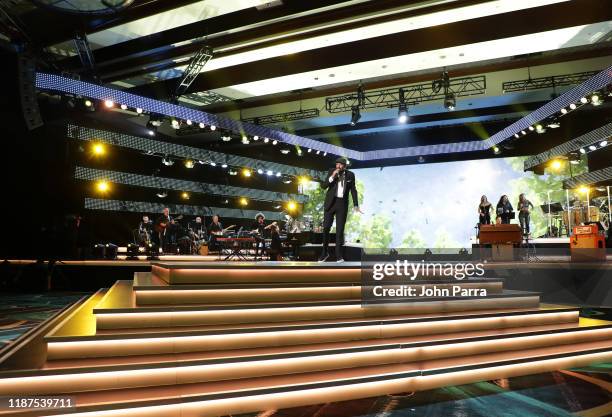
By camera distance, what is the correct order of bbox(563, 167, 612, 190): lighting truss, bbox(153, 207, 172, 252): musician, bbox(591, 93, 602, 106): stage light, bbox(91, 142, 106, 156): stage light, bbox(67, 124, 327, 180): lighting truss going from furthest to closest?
bbox(91, 142, 106, 156): stage light, bbox(67, 124, 327, 180): lighting truss, bbox(153, 207, 172, 252): musician, bbox(563, 167, 612, 190): lighting truss, bbox(591, 93, 602, 106): stage light

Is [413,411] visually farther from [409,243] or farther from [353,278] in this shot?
[409,243]

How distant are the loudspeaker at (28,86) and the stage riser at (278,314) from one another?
6619mm

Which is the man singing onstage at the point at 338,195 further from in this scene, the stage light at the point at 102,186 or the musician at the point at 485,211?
the stage light at the point at 102,186

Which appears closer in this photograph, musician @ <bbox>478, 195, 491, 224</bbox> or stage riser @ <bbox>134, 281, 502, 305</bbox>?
stage riser @ <bbox>134, 281, 502, 305</bbox>

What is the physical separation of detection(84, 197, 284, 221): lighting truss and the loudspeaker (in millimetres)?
4850

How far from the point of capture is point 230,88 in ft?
36.1

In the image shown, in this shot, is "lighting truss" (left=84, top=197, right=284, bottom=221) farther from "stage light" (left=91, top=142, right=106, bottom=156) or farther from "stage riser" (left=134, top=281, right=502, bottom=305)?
"stage riser" (left=134, top=281, right=502, bottom=305)

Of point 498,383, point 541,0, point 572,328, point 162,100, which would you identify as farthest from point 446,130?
point 498,383

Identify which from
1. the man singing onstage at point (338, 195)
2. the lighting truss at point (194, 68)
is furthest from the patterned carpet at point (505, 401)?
the lighting truss at point (194, 68)

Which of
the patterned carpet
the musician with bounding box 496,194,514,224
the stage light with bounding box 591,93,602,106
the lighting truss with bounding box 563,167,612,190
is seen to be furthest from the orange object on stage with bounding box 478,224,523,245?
the patterned carpet

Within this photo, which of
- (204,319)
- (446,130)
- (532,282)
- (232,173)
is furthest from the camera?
(232,173)

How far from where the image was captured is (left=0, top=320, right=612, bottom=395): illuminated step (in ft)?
7.51

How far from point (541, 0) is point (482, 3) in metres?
1.03

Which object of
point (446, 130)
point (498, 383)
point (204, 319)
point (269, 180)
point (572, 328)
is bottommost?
point (498, 383)
